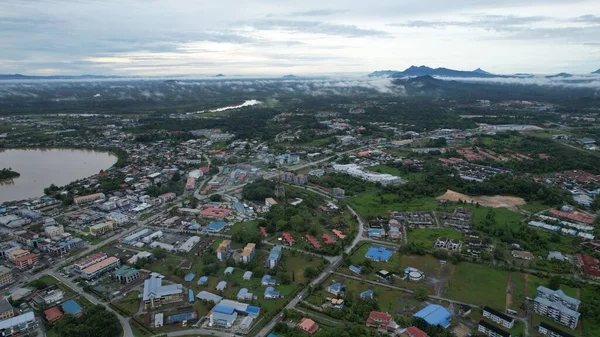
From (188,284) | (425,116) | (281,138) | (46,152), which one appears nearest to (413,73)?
(425,116)

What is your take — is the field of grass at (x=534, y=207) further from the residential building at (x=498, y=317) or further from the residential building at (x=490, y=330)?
the residential building at (x=490, y=330)

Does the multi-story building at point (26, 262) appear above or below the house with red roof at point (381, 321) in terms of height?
below

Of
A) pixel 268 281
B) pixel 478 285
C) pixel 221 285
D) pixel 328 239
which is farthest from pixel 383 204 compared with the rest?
pixel 221 285

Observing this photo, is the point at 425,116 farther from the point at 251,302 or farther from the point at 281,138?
the point at 251,302

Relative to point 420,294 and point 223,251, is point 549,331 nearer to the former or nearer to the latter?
point 420,294

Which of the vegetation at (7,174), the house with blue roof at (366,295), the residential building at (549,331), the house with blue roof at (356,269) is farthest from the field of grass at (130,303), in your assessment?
the vegetation at (7,174)

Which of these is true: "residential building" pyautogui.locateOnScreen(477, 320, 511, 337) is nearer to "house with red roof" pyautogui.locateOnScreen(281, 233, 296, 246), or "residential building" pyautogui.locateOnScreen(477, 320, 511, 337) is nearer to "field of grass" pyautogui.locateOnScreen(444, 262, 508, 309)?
"field of grass" pyautogui.locateOnScreen(444, 262, 508, 309)
